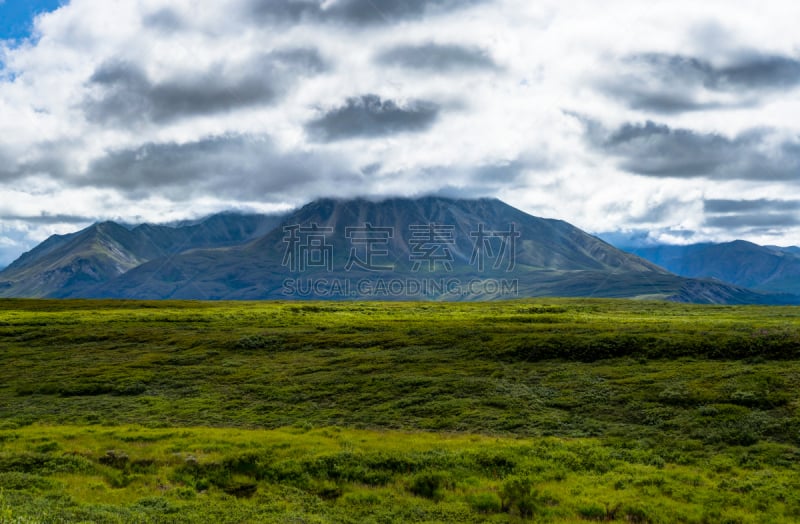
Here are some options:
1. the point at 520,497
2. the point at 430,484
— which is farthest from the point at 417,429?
the point at 520,497

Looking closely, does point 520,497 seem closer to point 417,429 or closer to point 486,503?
point 486,503

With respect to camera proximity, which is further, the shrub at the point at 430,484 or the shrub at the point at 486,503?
the shrub at the point at 430,484

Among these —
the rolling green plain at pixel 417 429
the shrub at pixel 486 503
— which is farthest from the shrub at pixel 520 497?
the shrub at pixel 486 503

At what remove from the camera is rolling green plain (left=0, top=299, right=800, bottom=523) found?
86.0 ft

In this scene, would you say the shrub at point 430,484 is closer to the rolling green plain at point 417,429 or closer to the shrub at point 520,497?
the rolling green plain at point 417,429

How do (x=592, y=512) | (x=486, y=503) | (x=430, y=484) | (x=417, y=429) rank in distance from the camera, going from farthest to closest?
(x=417, y=429), (x=430, y=484), (x=486, y=503), (x=592, y=512)

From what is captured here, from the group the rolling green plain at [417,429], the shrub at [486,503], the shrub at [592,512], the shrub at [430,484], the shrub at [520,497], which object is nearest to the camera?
the shrub at [592,512]

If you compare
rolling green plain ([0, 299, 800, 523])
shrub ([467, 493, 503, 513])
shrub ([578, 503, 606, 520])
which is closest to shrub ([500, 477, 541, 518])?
rolling green plain ([0, 299, 800, 523])

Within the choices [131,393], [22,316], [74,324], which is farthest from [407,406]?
[22,316]

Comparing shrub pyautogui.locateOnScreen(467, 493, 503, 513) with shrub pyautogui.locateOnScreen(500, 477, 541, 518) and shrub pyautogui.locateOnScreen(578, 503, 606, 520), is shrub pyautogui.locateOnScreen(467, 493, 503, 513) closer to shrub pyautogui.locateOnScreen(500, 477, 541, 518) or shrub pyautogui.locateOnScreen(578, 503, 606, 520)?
shrub pyautogui.locateOnScreen(500, 477, 541, 518)

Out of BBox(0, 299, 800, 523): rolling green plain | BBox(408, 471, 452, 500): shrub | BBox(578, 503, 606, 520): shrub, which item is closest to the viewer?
BBox(578, 503, 606, 520): shrub

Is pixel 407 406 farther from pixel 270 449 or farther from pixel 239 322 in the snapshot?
pixel 239 322

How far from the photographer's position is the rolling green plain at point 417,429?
86.0 ft

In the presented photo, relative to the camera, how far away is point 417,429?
40438mm
